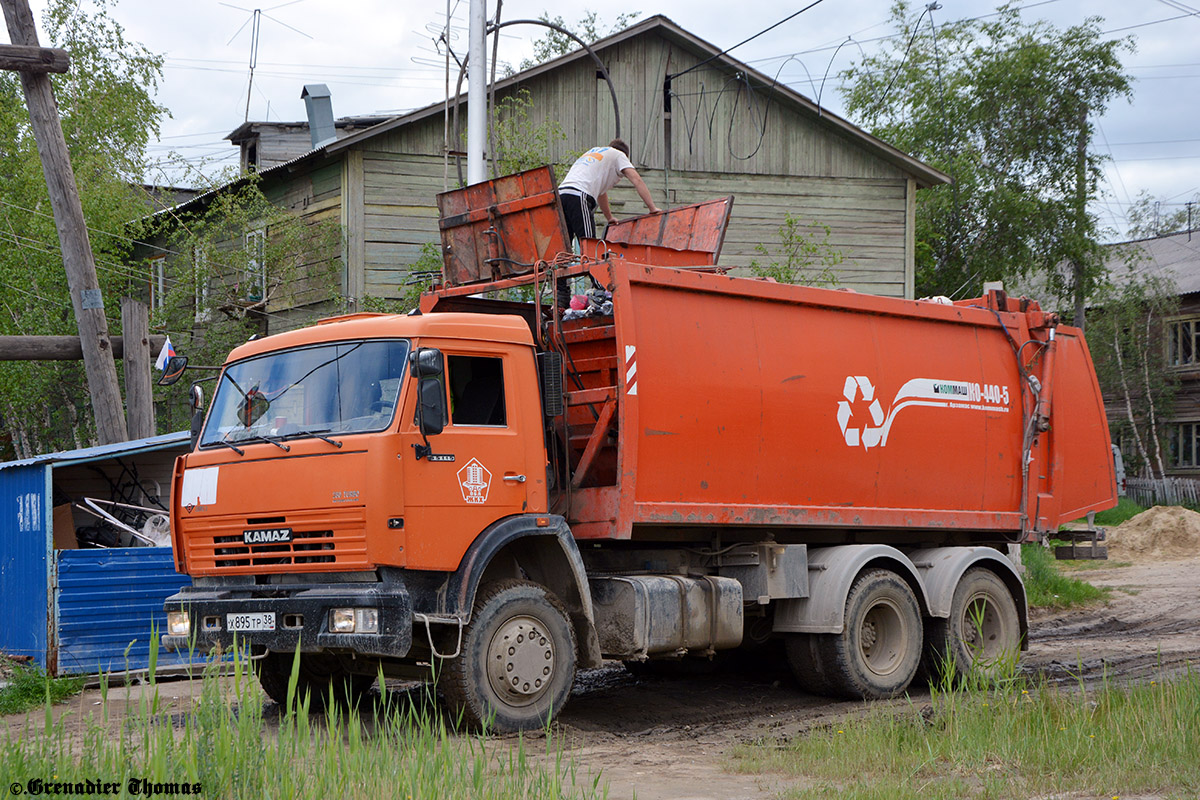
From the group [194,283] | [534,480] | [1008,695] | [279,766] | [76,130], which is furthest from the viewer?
[76,130]

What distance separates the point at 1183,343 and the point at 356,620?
35.2 m

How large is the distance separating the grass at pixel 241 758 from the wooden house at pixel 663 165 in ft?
45.4

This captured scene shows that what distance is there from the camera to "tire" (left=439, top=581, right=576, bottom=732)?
7.37 meters

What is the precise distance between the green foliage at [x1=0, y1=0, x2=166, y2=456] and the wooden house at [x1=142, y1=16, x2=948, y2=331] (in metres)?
2.13

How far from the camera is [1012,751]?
6.20 meters

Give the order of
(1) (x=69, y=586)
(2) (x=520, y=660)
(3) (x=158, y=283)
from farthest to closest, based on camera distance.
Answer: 1. (3) (x=158, y=283)
2. (1) (x=69, y=586)
3. (2) (x=520, y=660)

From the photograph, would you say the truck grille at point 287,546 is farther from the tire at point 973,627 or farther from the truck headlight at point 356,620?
the tire at point 973,627

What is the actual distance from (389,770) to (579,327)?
4.25 metres

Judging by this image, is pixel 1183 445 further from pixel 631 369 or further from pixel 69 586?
pixel 69 586

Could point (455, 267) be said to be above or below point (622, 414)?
→ above

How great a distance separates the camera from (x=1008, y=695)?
7.06 meters

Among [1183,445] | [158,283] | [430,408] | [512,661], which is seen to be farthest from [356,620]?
[1183,445]

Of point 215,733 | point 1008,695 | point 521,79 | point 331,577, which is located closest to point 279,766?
point 215,733

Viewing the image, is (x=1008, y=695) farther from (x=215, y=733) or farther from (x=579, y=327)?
(x=215, y=733)
